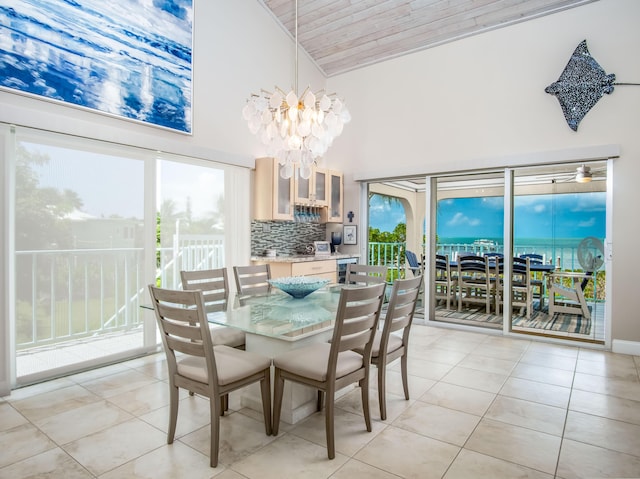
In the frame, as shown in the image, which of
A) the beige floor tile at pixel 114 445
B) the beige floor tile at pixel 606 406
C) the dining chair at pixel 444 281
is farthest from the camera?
the dining chair at pixel 444 281

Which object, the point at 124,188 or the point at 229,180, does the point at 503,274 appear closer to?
the point at 229,180

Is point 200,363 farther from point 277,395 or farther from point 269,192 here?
point 269,192

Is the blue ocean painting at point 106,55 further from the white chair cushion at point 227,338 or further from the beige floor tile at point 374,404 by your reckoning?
the beige floor tile at point 374,404

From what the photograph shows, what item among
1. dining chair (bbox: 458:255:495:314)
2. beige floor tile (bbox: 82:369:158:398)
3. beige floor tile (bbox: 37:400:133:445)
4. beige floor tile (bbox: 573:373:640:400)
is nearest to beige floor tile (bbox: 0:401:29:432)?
beige floor tile (bbox: 37:400:133:445)

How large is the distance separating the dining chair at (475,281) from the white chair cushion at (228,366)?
12.0 ft

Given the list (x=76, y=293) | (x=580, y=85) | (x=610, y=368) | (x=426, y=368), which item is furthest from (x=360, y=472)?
(x=580, y=85)

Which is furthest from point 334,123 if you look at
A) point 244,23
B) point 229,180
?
point 244,23

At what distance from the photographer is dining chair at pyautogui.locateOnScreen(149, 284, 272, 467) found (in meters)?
1.95

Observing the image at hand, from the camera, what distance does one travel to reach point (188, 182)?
439 centimetres

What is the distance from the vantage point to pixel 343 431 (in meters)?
2.34

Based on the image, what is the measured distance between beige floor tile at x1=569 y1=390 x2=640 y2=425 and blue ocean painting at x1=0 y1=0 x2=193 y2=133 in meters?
4.22

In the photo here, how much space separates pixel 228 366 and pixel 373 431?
0.98 metres

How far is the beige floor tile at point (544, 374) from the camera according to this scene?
3154mm

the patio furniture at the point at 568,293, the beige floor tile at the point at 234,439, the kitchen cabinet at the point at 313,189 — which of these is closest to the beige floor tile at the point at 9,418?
the beige floor tile at the point at 234,439
